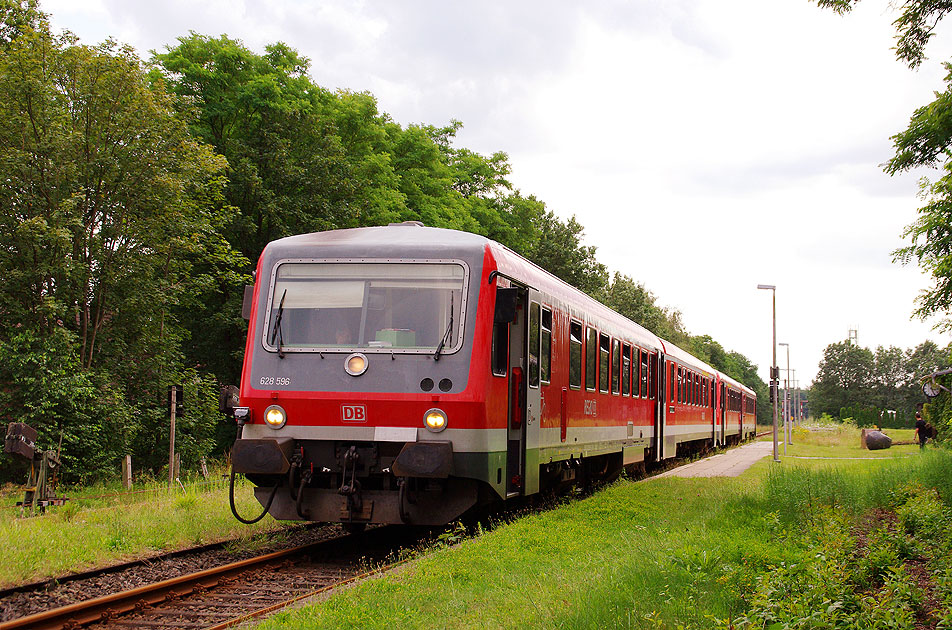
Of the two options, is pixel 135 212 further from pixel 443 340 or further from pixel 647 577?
pixel 647 577

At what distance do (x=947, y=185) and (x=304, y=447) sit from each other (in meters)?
9.41

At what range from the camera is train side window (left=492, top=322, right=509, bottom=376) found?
34.5ft

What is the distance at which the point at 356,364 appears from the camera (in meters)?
10.1

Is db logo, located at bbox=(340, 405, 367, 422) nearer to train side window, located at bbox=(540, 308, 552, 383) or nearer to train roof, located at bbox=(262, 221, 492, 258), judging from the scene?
train roof, located at bbox=(262, 221, 492, 258)

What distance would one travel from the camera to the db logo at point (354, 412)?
9961 millimetres

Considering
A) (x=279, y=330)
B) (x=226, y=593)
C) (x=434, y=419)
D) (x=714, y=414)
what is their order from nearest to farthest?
(x=226, y=593) < (x=434, y=419) < (x=279, y=330) < (x=714, y=414)

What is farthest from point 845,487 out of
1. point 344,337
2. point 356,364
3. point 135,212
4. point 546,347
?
point 135,212

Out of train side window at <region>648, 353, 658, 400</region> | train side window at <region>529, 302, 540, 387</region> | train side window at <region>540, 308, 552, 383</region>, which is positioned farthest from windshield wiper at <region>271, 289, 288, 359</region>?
train side window at <region>648, 353, 658, 400</region>

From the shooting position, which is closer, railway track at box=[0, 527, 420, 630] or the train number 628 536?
railway track at box=[0, 527, 420, 630]

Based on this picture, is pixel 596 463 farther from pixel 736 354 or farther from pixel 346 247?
pixel 736 354

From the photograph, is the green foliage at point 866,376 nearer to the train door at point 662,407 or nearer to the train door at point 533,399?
the train door at point 662,407

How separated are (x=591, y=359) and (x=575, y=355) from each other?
47.5 inches

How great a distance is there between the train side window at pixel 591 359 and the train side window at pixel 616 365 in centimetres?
149

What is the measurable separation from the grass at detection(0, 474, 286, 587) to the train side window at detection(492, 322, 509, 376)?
3.53 m
